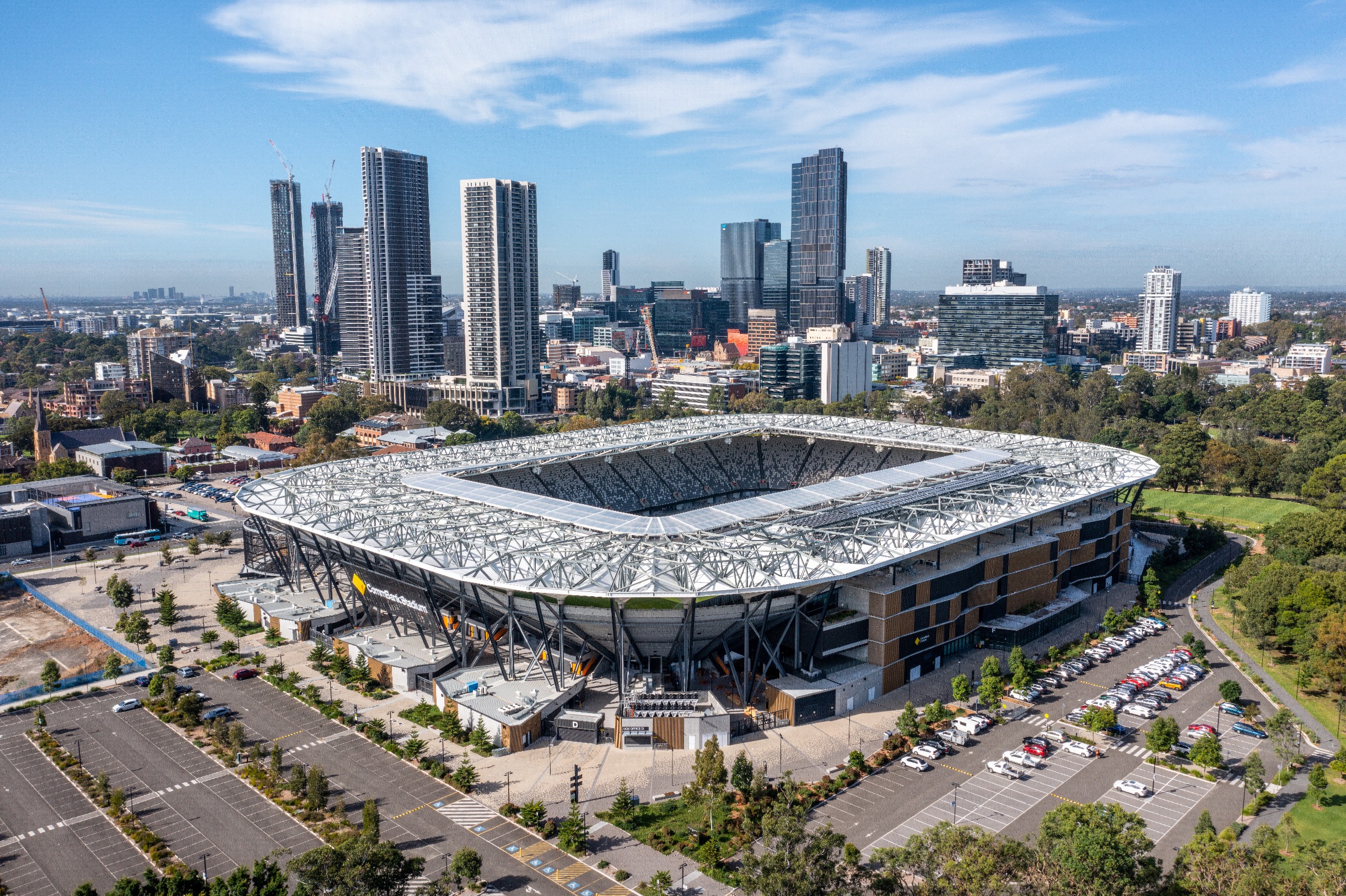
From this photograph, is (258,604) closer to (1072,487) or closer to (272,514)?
(272,514)

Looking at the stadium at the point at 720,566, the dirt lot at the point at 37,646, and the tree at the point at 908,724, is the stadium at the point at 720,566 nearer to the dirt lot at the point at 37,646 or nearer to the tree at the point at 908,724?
the tree at the point at 908,724

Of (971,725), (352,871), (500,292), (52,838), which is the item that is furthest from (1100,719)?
(500,292)

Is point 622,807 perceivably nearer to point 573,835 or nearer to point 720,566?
point 573,835

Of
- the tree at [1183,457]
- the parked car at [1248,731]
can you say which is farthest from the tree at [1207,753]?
the tree at [1183,457]

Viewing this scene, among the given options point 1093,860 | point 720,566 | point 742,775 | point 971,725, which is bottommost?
point 971,725

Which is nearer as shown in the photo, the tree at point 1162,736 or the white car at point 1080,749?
the tree at point 1162,736

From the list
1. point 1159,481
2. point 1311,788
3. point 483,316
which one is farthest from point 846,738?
point 483,316
